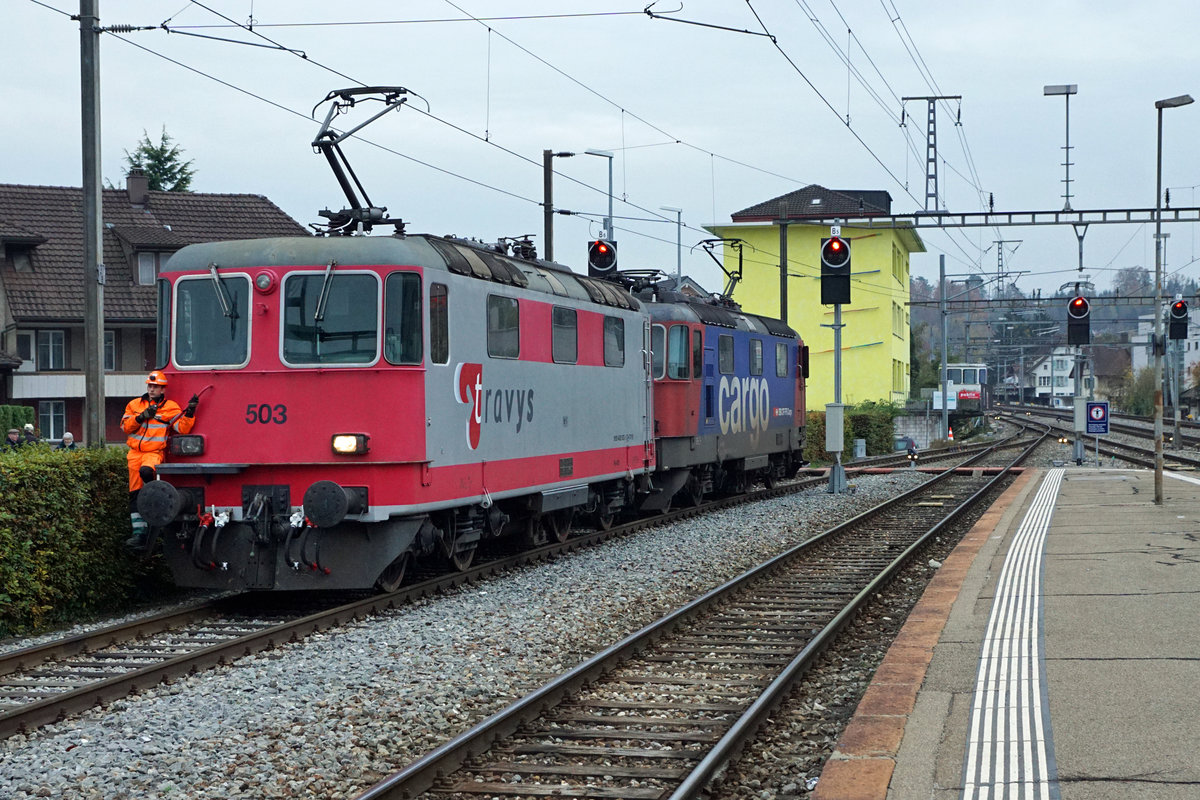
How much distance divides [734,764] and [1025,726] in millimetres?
1486

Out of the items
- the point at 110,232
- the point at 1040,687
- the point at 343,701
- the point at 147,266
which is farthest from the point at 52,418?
the point at 1040,687

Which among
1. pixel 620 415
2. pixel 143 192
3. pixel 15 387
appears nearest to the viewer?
pixel 620 415

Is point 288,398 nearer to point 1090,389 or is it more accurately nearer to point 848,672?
point 848,672

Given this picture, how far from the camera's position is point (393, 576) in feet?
40.3

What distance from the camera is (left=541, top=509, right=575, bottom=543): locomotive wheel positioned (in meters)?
16.4

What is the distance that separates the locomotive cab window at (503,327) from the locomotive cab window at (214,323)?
2514 mm

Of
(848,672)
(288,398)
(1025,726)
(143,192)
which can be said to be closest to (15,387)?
(143,192)

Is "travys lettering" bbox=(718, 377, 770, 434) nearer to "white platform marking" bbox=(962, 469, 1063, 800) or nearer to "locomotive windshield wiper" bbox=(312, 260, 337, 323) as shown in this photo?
"white platform marking" bbox=(962, 469, 1063, 800)

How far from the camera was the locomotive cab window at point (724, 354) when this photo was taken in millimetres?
21922

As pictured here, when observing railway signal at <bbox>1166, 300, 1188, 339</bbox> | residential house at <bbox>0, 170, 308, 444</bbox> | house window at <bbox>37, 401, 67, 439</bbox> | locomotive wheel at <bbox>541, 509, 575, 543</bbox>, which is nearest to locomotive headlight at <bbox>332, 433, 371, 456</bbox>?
locomotive wheel at <bbox>541, 509, 575, 543</bbox>

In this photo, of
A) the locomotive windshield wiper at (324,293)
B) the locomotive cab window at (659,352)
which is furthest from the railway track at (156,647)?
the locomotive cab window at (659,352)

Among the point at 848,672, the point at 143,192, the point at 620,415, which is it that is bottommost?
the point at 848,672

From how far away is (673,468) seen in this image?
20.5 m

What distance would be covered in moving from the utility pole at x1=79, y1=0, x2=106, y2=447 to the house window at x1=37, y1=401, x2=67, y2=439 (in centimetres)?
2660
